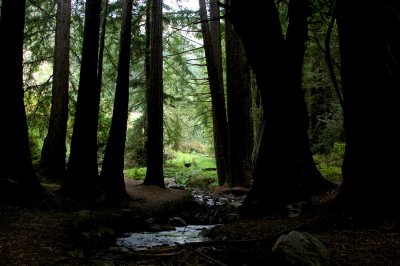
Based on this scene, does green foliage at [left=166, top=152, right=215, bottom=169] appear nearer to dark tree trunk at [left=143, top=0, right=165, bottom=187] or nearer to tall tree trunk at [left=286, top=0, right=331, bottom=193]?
dark tree trunk at [left=143, top=0, right=165, bottom=187]

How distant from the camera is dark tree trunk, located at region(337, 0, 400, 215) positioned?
4.68 meters

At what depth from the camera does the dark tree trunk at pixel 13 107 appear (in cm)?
754

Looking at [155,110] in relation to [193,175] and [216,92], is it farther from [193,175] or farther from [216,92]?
[193,175]

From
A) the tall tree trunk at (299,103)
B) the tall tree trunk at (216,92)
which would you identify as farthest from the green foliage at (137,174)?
the tall tree trunk at (299,103)

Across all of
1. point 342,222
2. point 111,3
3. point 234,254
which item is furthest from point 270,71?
point 111,3

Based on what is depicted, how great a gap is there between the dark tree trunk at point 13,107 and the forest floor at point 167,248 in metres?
0.65

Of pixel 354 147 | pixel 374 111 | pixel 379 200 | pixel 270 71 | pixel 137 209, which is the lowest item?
pixel 137 209

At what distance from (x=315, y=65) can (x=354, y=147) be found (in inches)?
505

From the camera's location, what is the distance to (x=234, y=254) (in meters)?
4.30

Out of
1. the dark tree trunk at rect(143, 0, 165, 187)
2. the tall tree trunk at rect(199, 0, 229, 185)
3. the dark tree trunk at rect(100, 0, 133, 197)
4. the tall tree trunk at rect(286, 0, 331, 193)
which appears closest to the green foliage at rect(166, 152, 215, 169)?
the tall tree trunk at rect(199, 0, 229, 185)

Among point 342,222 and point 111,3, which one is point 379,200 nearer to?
point 342,222

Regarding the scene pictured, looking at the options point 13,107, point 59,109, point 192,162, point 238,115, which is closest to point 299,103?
point 13,107

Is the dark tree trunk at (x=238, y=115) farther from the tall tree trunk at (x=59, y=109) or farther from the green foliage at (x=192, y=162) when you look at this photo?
the green foliage at (x=192, y=162)

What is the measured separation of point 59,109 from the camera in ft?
39.2
